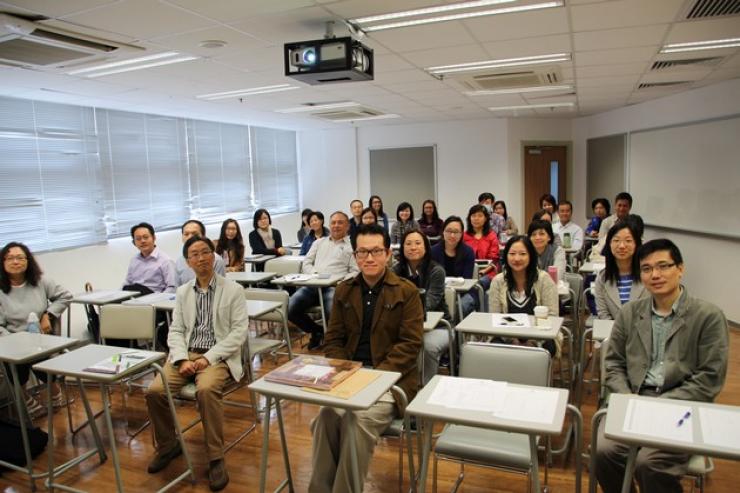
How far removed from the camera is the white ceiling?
3.28m

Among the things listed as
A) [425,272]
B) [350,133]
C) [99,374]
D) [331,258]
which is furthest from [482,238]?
[350,133]

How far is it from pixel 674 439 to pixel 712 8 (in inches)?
121

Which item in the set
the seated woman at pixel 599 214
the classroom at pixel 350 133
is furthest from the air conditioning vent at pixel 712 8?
the seated woman at pixel 599 214

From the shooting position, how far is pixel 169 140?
8367 mm

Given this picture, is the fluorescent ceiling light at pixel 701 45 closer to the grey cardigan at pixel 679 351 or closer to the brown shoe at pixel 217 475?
the grey cardigan at pixel 679 351

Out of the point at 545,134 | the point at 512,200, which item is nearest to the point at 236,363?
the point at 512,200

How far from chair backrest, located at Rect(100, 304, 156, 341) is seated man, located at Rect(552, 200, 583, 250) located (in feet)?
16.6

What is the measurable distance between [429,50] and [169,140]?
214 inches

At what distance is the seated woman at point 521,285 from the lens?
12.1 ft

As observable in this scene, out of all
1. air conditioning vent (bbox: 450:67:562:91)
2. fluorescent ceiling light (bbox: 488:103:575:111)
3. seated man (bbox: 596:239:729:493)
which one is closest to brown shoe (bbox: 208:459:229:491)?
seated man (bbox: 596:239:729:493)

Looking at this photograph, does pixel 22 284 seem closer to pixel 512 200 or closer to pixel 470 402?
pixel 470 402

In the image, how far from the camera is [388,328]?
Result: 2822mm

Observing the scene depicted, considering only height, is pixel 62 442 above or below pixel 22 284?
below

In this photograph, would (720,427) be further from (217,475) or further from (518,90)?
(518,90)
